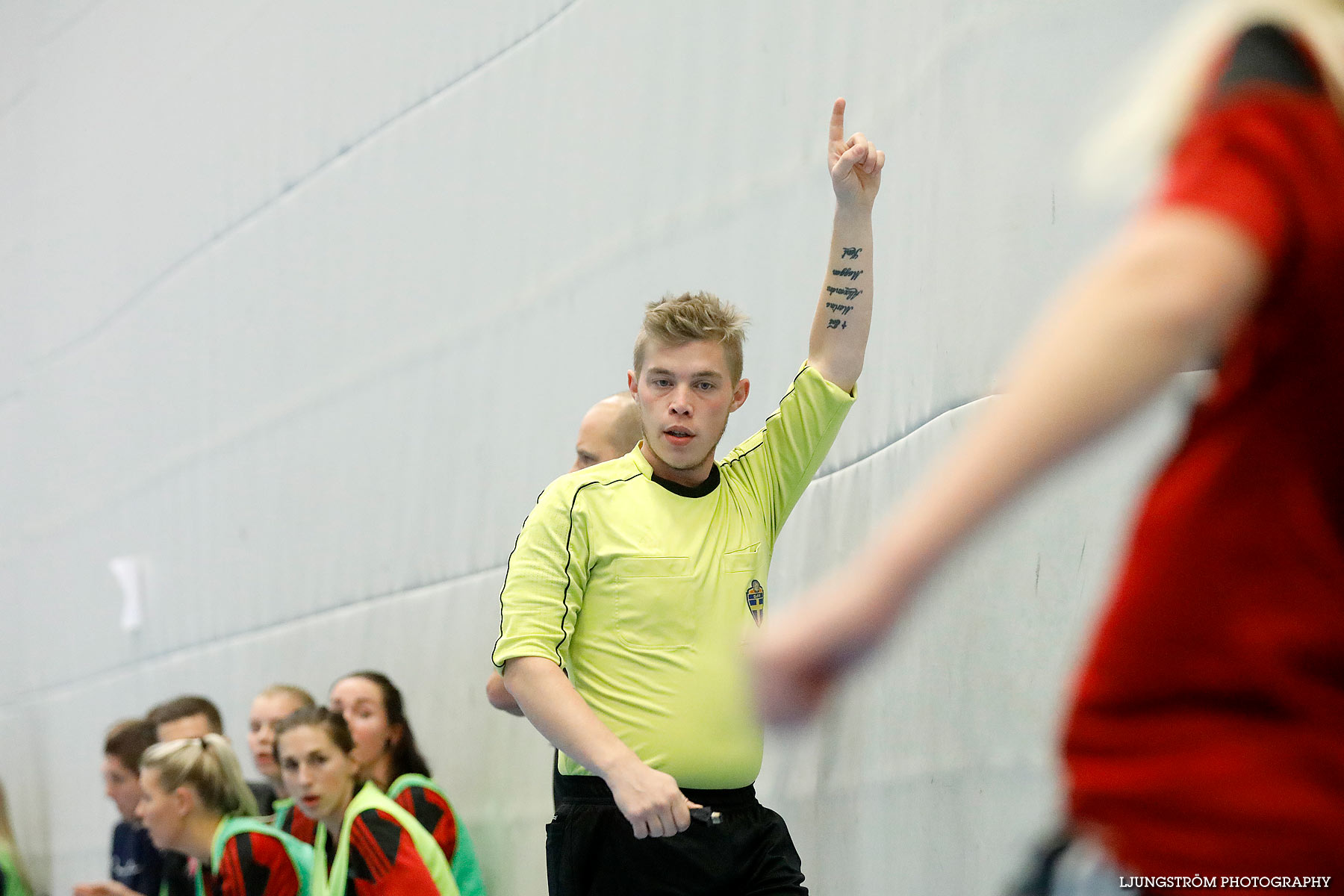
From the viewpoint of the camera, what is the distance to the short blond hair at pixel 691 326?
6.49ft

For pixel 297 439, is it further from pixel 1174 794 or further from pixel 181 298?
pixel 1174 794

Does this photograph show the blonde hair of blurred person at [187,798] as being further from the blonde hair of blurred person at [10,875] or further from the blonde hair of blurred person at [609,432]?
the blonde hair of blurred person at [10,875]

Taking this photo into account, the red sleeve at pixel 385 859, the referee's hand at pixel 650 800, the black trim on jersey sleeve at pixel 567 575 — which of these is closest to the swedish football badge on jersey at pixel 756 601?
the black trim on jersey sleeve at pixel 567 575

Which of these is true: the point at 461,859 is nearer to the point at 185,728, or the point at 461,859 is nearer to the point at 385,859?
the point at 385,859

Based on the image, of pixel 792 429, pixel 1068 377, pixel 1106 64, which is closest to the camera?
pixel 1068 377

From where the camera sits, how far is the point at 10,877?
4.98 m

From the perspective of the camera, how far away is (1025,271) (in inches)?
79.0

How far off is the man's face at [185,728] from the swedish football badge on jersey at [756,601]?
2.72 metres

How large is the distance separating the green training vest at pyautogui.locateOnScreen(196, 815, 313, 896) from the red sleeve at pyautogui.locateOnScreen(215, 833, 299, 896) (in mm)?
10

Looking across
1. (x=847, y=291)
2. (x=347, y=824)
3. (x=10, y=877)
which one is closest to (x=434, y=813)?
(x=347, y=824)

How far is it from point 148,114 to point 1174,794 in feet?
19.9

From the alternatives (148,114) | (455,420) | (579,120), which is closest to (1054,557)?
(579,120)

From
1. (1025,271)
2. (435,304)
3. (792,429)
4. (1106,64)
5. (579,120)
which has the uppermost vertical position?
(579,120)

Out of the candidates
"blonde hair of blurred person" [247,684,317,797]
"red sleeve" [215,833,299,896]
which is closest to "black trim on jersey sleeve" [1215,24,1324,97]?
"red sleeve" [215,833,299,896]
